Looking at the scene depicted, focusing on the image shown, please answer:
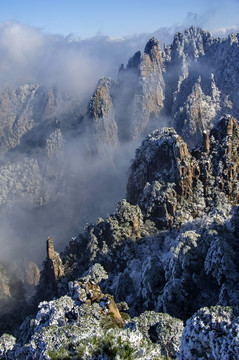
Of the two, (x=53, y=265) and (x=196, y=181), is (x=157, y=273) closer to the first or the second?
(x=53, y=265)

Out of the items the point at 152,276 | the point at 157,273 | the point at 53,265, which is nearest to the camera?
the point at 152,276

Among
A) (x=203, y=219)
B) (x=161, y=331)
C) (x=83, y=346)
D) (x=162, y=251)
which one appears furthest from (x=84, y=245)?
(x=83, y=346)

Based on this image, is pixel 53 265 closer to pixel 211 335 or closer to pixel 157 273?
pixel 157 273

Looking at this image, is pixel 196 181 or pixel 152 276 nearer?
pixel 152 276

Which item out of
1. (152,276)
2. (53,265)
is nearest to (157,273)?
(152,276)

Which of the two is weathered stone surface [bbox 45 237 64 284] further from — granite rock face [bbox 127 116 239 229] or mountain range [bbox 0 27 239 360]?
granite rock face [bbox 127 116 239 229]

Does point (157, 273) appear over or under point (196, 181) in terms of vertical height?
under

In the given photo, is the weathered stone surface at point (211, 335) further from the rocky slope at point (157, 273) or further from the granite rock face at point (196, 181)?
the granite rock face at point (196, 181)

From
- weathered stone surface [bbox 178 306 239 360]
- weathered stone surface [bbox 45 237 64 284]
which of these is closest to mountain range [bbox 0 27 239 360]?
weathered stone surface [bbox 178 306 239 360]

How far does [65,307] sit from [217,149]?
7194 centimetres

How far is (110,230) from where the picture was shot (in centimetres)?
9562

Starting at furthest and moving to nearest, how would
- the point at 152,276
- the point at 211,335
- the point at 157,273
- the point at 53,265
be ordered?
the point at 53,265, the point at 157,273, the point at 152,276, the point at 211,335

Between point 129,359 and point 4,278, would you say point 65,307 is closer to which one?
point 129,359

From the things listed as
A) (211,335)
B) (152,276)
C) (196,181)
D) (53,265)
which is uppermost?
Answer: (196,181)
